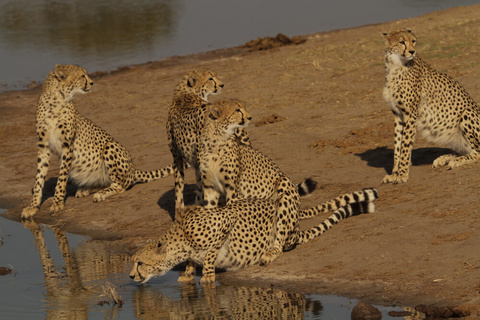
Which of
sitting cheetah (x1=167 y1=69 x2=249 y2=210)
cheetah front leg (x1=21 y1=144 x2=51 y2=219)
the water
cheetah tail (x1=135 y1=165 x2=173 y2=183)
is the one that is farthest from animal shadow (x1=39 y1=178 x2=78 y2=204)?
the water

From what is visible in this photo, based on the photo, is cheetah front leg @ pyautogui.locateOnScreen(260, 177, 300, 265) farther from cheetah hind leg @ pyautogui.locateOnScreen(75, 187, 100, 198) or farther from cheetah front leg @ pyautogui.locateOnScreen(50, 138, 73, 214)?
cheetah hind leg @ pyautogui.locateOnScreen(75, 187, 100, 198)

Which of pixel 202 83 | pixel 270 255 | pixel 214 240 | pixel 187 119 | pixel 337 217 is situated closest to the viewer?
pixel 214 240

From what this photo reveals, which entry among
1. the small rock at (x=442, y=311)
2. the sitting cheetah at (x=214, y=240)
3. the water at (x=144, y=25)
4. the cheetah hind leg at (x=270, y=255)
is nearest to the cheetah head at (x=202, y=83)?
the sitting cheetah at (x=214, y=240)

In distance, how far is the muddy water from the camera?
7.23m

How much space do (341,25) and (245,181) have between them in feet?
52.6

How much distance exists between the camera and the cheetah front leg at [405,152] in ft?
33.4

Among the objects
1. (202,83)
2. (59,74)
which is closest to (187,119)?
(202,83)

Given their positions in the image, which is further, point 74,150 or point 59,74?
point 74,150

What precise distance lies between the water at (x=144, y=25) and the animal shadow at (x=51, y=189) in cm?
708

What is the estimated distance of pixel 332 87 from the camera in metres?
15.0

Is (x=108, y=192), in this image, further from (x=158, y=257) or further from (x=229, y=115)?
(x=158, y=257)

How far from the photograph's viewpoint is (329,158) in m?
11.4

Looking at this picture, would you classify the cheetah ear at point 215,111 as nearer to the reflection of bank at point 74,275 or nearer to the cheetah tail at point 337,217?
the cheetah tail at point 337,217

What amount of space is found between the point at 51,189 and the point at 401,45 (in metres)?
4.67
